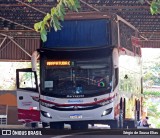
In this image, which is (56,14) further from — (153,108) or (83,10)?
(153,108)

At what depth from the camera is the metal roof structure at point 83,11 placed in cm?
2058

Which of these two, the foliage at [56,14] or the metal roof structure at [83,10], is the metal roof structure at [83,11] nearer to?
the metal roof structure at [83,10]

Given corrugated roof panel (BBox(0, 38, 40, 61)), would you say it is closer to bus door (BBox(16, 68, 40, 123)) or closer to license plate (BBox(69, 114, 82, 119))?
bus door (BBox(16, 68, 40, 123))

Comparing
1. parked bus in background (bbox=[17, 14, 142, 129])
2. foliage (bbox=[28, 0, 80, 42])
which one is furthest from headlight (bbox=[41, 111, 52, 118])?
foliage (bbox=[28, 0, 80, 42])

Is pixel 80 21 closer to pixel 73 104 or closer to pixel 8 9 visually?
pixel 73 104

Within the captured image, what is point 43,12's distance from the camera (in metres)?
22.3

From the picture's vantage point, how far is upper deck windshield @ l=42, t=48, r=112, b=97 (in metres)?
14.5

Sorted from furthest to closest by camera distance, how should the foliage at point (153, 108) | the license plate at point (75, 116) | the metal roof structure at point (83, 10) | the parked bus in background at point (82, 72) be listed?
the foliage at point (153, 108) → the metal roof structure at point (83, 10) → the license plate at point (75, 116) → the parked bus in background at point (82, 72)

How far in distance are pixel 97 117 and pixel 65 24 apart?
2.96 meters

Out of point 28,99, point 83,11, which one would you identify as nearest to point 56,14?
point 28,99

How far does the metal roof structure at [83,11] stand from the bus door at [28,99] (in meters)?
3.00

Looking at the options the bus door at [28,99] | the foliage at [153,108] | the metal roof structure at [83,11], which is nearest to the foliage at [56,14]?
the metal roof structure at [83,11]

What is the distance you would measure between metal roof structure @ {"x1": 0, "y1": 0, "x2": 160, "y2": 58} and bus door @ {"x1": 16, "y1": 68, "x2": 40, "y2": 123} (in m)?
3.00

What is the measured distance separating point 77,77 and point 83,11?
7.13 m
